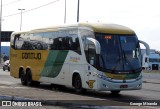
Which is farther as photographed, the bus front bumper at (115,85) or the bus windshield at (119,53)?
the bus windshield at (119,53)

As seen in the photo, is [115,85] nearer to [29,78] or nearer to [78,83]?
[78,83]

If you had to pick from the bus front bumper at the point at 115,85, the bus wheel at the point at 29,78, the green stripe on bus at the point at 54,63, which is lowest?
the bus wheel at the point at 29,78

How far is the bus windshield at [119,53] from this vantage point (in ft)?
64.7

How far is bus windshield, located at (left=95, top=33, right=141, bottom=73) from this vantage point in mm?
19719

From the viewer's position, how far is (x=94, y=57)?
1983 cm

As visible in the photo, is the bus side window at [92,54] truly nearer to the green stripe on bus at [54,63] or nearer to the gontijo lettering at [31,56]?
the green stripe on bus at [54,63]

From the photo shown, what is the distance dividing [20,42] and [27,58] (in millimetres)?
1606

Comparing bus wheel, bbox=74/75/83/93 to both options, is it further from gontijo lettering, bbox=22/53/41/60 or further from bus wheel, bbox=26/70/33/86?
bus wheel, bbox=26/70/33/86

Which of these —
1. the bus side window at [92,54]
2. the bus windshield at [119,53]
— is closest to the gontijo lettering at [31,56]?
the bus side window at [92,54]

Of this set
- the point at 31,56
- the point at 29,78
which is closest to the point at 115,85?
the point at 31,56

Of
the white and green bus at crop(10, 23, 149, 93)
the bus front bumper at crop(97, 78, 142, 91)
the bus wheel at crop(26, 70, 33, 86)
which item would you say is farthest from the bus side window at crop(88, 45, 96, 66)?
the bus wheel at crop(26, 70, 33, 86)

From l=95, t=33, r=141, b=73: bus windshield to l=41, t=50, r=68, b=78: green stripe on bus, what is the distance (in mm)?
2919

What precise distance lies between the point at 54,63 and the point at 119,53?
4.68 meters

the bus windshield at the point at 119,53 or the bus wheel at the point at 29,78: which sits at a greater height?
the bus windshield at the point at 119,53
